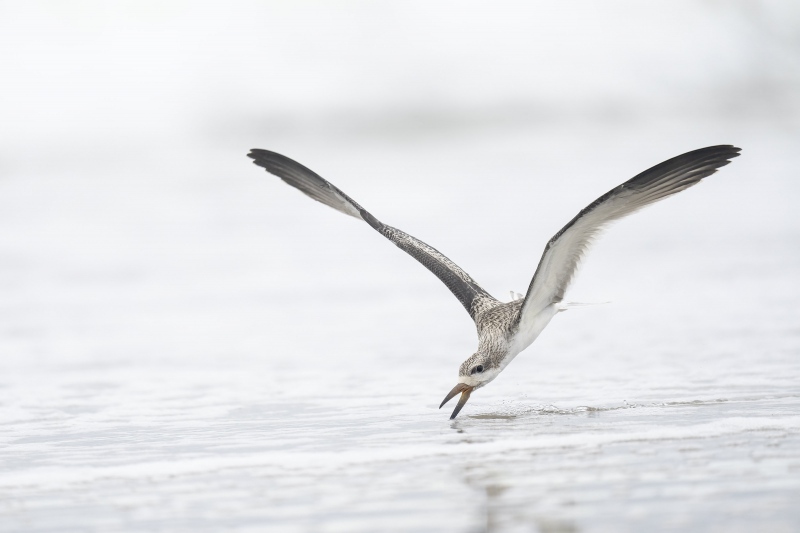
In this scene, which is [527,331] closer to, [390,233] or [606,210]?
[606,210]

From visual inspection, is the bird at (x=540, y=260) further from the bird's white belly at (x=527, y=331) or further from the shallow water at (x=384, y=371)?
the shallow water at (x=384, y=371)

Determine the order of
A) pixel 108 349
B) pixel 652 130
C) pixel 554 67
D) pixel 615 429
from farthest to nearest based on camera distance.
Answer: pixel 554 67
pixel 652 130
pixel 108 349
pixel 615 429

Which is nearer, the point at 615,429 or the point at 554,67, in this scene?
the point at 615,429

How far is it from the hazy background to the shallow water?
0.04 metres

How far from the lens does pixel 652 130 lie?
30.1 metres

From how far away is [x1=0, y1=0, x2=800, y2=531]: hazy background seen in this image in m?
5.93

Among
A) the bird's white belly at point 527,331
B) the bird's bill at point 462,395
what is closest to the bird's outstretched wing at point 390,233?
the bird's white belly at point 527,331

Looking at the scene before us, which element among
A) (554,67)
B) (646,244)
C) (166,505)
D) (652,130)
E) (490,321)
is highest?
(554,67)

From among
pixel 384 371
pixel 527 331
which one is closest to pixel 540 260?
pixel 527 331

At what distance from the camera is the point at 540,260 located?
28.2 ft

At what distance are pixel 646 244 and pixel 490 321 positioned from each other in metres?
7.22

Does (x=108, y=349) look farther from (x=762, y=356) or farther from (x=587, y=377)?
(x=762, y=356)

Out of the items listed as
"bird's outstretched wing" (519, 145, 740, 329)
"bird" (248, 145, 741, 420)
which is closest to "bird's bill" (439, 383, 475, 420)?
"bird" (248, 145, 741, 420)

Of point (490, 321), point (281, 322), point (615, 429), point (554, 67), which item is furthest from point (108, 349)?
point (554, 67)
